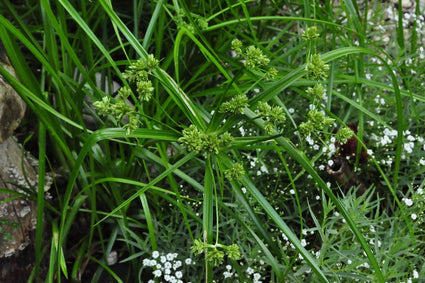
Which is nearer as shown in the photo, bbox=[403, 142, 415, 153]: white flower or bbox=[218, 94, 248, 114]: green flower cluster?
bbox=[218, 94, 248, 114]: green flower cluster

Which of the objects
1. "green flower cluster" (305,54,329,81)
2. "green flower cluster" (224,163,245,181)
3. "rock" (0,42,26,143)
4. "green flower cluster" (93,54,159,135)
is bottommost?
"rock" (0,42,26,143)

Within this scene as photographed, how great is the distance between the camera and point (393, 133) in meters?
2.16

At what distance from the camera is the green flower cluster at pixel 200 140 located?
1184 millimetres

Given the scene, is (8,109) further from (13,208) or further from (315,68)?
A: (315,68)

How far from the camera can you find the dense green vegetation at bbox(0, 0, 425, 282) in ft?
4.07

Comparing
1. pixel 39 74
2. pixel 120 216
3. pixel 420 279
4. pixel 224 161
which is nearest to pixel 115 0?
pixel 39 74

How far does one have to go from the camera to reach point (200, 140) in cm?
119

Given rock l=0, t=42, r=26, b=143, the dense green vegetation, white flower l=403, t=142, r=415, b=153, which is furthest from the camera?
white flower l=403, t=142, r=415, b=153

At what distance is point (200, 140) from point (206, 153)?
0.06 meters

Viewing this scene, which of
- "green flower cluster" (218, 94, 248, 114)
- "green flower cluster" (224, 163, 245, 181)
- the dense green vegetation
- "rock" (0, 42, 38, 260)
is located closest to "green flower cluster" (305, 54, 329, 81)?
the dense green vegetation

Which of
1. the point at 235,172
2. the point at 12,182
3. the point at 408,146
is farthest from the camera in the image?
the point at 408,146

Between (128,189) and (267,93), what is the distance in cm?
87

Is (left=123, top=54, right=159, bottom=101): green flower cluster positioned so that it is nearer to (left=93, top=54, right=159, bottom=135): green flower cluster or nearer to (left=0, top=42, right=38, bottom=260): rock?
(left=93, top=54, right=159, bottom=135): green flower cluster

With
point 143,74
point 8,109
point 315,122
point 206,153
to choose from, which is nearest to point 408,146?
point 315,122
